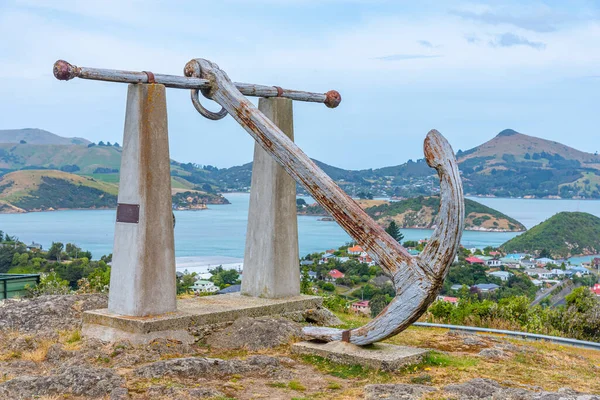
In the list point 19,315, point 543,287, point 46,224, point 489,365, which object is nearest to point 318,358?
point 489,365

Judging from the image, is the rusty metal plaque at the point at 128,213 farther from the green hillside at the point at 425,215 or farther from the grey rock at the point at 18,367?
the green hillside at the point at 425,215

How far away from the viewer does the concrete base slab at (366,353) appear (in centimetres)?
945

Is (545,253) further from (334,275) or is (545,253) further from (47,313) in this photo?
(47,313)

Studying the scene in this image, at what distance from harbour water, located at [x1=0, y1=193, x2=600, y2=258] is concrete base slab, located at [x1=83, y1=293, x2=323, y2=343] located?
22475mm

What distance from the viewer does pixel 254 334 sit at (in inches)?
433

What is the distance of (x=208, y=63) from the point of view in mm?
12148

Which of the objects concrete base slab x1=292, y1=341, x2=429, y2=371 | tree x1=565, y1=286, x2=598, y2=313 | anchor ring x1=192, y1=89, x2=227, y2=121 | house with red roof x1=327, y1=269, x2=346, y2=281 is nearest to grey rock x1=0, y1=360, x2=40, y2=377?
concrete base slab x1=292, y1=341, x2=429, y2=371

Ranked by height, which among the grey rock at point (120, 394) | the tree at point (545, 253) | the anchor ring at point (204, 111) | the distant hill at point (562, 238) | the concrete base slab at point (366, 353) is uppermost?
the anchor ring at point (204, 111)

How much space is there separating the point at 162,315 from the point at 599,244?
49005mm

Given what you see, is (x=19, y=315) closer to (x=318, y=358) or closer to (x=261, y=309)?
(x=261, y=309)

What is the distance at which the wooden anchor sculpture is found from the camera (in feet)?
28.8

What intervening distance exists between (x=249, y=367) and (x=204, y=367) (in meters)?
0.59

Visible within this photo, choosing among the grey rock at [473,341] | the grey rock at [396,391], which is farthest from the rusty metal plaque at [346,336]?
the grey rock at [473,341]

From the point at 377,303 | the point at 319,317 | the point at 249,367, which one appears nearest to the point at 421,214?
the point at 377,303
